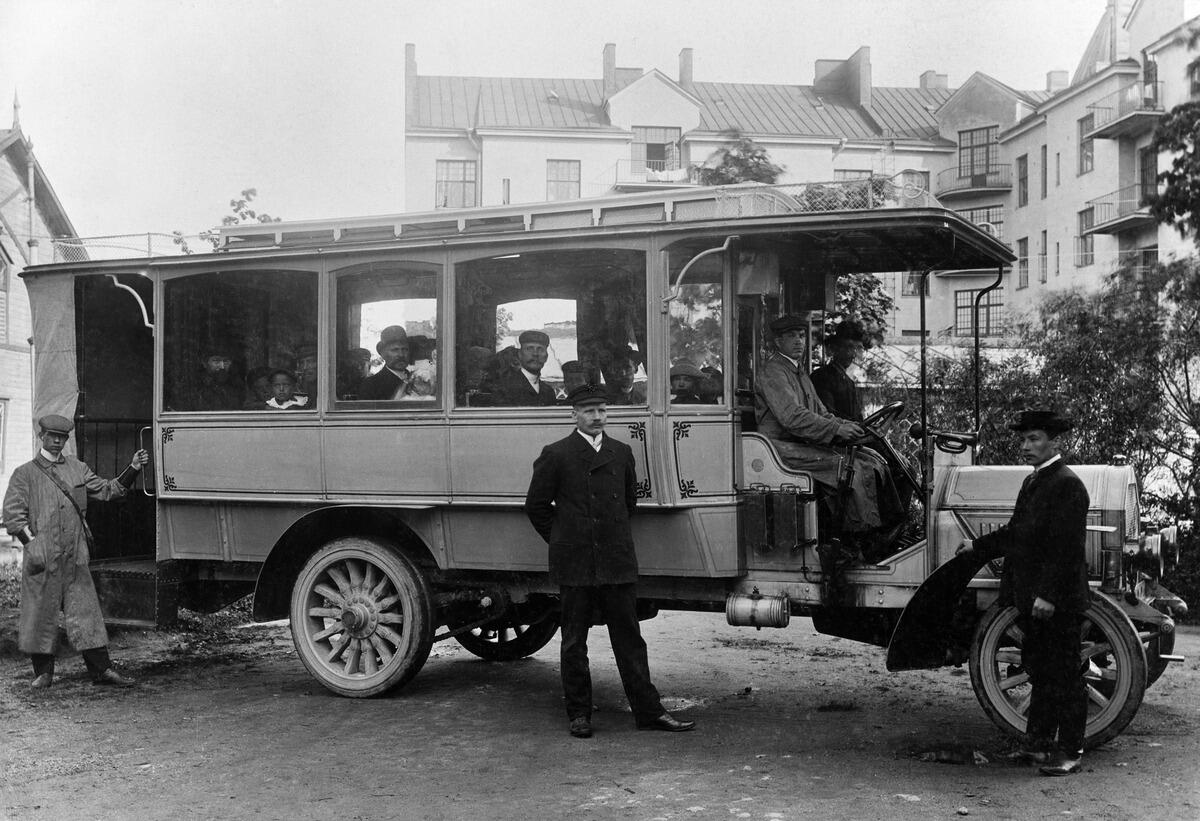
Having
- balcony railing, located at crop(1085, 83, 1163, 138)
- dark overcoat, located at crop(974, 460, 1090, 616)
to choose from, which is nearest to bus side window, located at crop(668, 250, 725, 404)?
dark overcoat, located at crop(974, 460, 1090, 616)

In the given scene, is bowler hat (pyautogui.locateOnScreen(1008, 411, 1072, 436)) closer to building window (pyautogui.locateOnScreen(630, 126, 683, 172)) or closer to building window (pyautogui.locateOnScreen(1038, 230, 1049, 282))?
building window (pyautogui.locateOnScreen(630, 126, 683, 172))

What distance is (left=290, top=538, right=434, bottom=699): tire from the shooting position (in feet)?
24.3

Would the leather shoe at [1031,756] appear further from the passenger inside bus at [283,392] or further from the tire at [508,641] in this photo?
the passenger inside bus at [283,392]

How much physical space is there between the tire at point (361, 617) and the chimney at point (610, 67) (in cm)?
3934

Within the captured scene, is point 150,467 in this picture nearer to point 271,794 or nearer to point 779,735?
point 271,794

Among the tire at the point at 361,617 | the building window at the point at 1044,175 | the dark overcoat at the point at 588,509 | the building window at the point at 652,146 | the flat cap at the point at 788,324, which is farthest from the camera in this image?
the building window at the point at 652,146

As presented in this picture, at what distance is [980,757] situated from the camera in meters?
5.96

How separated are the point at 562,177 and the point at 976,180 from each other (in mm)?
15071

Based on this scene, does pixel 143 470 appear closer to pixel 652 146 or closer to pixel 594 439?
pixel 594 439

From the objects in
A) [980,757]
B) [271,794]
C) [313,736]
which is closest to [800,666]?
[980,757]

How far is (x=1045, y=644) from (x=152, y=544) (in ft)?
21.9

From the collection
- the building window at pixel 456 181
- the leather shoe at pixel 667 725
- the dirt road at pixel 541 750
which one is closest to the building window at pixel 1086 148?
the building window at pixel 456 181

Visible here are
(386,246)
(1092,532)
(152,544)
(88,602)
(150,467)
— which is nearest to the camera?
(1092,532)

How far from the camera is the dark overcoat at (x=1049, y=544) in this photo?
5691 mm
